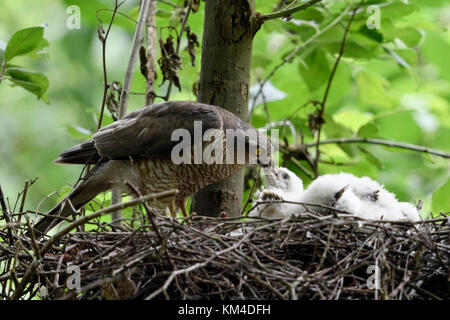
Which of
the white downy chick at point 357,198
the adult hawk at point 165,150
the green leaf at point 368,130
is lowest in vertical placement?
the white downy chick at point 357,198

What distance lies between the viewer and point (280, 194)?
3510mm

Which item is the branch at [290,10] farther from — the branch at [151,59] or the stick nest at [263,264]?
the stick nest at [263,264]

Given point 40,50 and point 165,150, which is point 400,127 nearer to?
point 165,150

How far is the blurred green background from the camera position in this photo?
4383 mm

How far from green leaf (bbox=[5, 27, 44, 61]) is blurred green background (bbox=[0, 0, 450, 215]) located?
1.84 ft

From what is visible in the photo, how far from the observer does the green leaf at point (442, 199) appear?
356 centimetres

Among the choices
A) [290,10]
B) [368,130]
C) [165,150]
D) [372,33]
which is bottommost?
[165,150]

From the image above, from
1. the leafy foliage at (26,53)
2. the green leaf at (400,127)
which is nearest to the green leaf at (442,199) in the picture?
the green leaf at (400,127)

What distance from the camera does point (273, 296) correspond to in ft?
8.04

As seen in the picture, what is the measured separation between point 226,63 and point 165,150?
691mm

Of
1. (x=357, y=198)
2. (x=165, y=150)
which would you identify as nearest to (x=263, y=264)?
(x=357, y=198)

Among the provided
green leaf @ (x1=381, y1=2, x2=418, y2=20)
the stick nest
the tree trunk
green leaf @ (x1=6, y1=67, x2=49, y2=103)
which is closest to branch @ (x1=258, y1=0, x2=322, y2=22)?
the tree trunk

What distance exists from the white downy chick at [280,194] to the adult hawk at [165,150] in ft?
0.42
